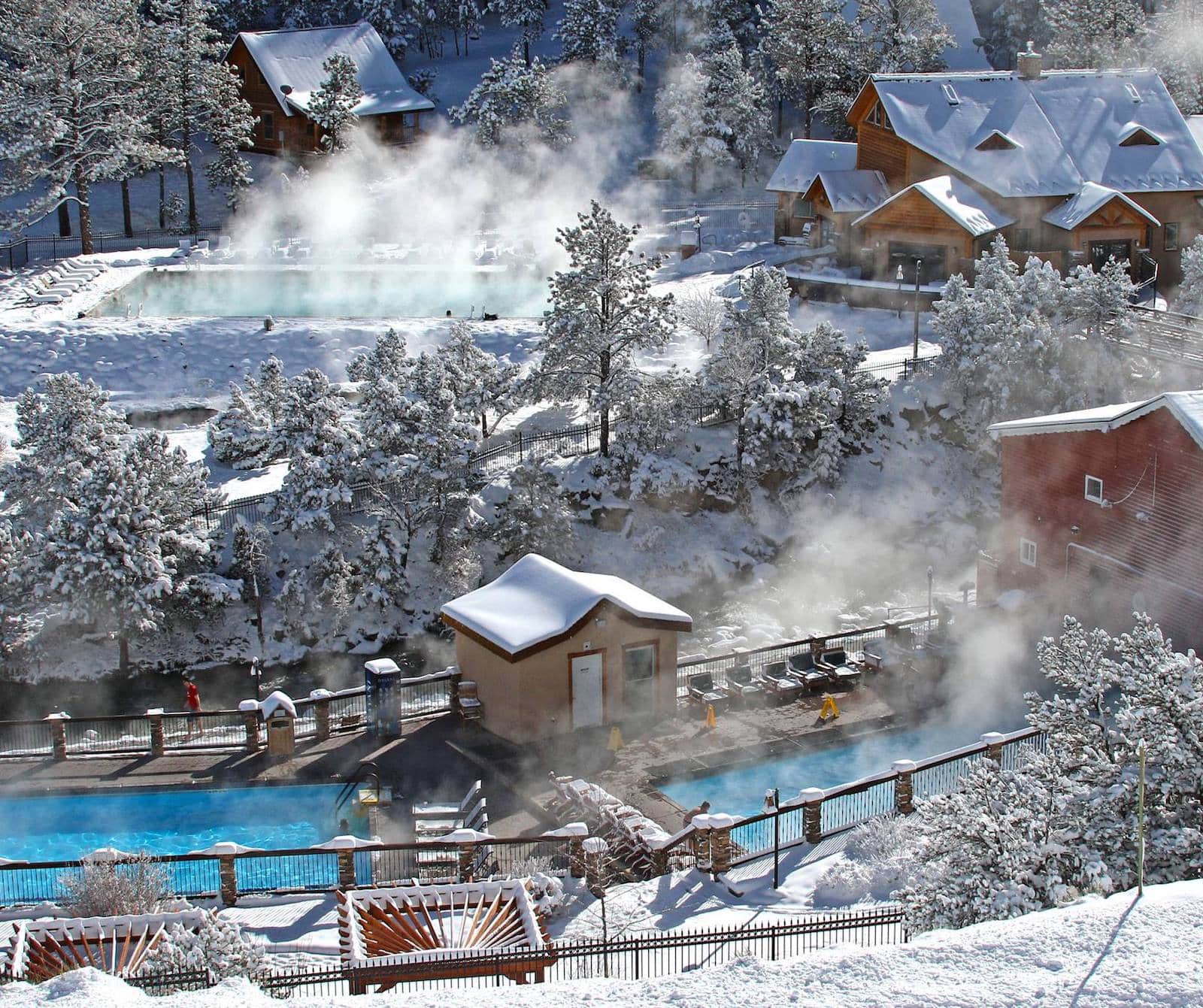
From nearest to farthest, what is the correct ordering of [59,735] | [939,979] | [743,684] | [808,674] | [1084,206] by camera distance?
[939,979], [59,735], [743,684], [808,674], [1084,206]

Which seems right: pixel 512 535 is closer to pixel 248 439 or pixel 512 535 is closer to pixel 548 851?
pixel 248 439

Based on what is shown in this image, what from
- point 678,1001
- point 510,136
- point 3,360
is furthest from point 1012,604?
point 510,136

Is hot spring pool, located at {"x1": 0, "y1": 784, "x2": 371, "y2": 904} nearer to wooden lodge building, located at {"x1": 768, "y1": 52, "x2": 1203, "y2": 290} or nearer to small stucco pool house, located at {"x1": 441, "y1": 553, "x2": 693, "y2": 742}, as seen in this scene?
small stucco pool house, located at {"x1": 441, "y1": 553, "x2": 693, "y2": 742}

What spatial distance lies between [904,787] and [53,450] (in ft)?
65.1

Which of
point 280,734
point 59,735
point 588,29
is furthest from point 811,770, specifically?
point 588,29

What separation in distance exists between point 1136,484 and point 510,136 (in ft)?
145

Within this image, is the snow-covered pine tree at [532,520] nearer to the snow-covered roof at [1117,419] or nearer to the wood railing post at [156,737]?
the snow-covered roof at [1117,419]

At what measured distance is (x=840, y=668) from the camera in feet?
89.8

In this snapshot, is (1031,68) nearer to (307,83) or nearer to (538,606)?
(307,83)

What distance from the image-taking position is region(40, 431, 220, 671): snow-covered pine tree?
30.4 m

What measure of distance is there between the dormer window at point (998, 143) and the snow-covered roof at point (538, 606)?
29.9 meters

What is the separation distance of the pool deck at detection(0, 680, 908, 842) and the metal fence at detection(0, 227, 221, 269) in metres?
32.7

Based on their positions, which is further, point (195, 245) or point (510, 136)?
point (510, 136)

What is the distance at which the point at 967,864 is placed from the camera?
50.3 feet
